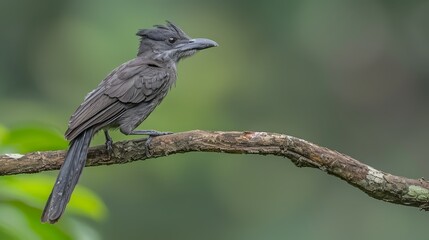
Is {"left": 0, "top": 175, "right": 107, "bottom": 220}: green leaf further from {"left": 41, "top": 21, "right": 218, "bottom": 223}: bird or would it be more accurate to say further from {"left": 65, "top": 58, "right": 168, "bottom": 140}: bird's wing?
{"left": 65, "top": 58, "right": 168, "bottom": 140}: bird's wing

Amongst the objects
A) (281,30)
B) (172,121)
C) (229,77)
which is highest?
(281,30)

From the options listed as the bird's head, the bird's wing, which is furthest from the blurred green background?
the bird's wing

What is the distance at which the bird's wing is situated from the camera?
5.77m

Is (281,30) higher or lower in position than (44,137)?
higher

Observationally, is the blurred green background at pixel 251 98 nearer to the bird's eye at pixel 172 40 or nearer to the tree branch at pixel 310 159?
the bird's eye at pixel 172 40

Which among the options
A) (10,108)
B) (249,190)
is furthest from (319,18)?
(10,108)

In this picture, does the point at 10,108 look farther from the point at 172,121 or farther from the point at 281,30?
the point at 281,30

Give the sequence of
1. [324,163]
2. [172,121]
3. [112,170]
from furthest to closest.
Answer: [112,170] → [172,121] → [324,163]

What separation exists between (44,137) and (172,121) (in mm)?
4541

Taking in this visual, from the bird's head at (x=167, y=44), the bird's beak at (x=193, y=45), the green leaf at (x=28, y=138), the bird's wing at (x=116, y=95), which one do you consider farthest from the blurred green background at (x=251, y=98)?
the green leaf at (x=28, y=138)

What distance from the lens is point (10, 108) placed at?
398 inches

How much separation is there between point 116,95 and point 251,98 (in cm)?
689

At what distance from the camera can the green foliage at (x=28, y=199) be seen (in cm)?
495

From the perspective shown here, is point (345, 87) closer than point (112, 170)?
No
